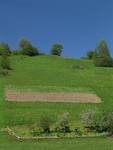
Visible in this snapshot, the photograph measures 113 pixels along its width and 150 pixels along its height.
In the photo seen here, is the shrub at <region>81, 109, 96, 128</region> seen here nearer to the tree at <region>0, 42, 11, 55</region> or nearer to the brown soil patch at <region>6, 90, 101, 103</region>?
Answer: the brown soil patch at <region>6, 90, 101, 103</region>

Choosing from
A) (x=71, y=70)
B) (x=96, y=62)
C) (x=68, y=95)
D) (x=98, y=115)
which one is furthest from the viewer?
(x=96, y=62)

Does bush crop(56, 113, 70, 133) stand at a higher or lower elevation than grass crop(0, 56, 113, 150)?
lower

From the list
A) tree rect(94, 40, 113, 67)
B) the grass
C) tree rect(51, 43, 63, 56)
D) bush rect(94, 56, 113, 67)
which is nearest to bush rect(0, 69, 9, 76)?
the grass

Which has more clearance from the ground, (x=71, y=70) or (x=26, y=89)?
(x=71, y=70)

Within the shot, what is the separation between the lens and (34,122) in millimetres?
52281

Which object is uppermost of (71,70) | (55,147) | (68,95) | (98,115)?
(71,70)

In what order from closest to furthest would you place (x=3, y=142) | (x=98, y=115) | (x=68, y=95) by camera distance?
(x=3, y=142), (x=98, y=115), (x=68, y=95)

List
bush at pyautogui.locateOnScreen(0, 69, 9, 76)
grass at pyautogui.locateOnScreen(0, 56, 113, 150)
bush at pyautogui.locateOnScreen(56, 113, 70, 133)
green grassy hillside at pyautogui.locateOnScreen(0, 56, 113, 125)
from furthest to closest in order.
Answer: bush at pyautogui.locateOnScreen(0, 69, 9, 76) → green grassy hillside at pyautogui.locateOnScreen(0, 56, 113, 125) → bush at pyautogui.locateOnScreen(56, 113, 70, 133) → grass at pyautogui.locateOnScreen(0, 56, 113, 150)

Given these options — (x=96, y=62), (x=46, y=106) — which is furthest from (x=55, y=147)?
(x=96, y=62)

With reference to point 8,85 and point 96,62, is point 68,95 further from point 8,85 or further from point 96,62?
point 96,62

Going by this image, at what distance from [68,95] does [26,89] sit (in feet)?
21.1

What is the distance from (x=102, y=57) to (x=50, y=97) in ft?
115

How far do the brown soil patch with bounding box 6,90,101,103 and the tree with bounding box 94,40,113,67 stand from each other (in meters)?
30.6

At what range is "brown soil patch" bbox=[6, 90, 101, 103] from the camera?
6326 cm
